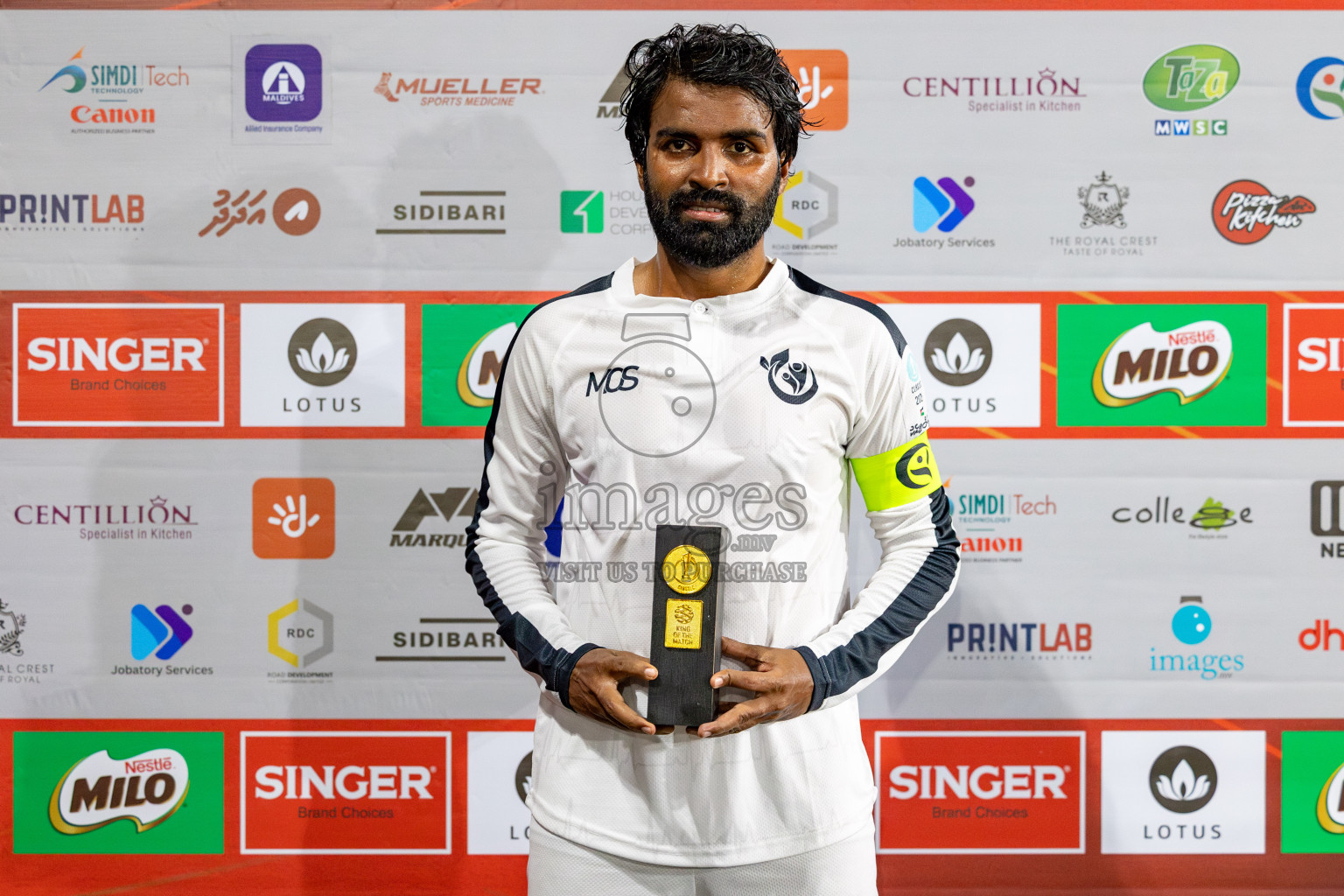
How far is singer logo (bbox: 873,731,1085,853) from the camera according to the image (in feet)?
6.27

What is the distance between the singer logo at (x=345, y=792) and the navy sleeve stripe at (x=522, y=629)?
0.89 m

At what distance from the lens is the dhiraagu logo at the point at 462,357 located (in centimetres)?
188

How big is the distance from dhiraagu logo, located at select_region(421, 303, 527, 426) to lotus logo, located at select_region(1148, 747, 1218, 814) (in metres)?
1.58

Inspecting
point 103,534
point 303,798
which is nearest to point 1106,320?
point 303,798

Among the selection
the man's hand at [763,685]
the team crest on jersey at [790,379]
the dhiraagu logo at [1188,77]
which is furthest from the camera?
the dhiraagu logo at [1188,77]

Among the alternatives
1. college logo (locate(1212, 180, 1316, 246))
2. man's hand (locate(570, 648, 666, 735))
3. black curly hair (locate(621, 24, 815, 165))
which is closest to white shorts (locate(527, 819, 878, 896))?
man's hand (locate(570, 648, 666, 735))

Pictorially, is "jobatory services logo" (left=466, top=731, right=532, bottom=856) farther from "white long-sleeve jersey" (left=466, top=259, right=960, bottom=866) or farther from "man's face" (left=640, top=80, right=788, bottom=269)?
"man's face" (left=640, top=80, right=788, bottom=269)

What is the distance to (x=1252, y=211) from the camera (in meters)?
1.88

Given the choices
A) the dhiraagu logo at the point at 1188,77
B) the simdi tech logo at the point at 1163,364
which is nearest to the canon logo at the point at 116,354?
the simdi tech logo at the point at 1163,364

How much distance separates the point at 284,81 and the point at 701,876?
1689 mm

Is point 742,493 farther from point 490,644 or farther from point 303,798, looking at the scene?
point 303,798

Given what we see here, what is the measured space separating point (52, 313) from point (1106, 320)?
2167 mm

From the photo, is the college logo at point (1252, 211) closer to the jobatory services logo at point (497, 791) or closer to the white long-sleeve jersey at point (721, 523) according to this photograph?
the white long-sleeve jersey at point (721, 523)

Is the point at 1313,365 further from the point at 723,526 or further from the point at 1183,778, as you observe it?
the point at 723,526
